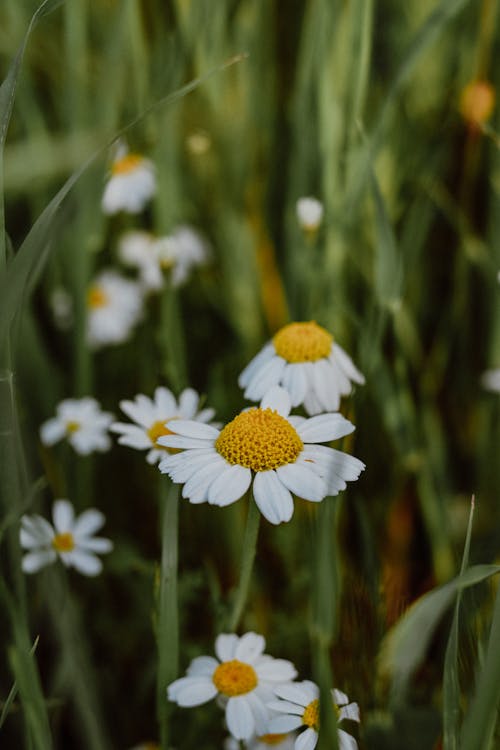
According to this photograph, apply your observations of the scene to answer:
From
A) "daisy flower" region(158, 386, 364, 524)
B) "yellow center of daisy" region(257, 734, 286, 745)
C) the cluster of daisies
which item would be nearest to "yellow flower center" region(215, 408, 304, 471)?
"daisy flower" region(158, 386, 364, 524)

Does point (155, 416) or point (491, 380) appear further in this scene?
point (491, 380)

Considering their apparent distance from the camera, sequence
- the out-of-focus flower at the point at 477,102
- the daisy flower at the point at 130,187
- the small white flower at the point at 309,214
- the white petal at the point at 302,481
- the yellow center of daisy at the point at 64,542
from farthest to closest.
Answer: the daisy flower at the point at 130,187 → the out-of-focus flower at the point at 477,102 → the small white flower at the point at 309,214 → the yellow center of daisy at the point at 64,542 → the white petal at the point at 302,481

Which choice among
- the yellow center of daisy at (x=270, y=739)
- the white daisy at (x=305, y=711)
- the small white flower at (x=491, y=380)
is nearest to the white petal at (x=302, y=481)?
the white daisy at (x=305, y=711)

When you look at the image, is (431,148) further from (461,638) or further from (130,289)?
(461,638)

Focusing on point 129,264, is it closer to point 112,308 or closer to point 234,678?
point 112,308

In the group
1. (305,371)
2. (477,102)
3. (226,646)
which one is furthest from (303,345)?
(477,102)

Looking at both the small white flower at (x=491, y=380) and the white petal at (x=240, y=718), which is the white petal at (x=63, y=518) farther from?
the small white flower at (x=491, y=380)

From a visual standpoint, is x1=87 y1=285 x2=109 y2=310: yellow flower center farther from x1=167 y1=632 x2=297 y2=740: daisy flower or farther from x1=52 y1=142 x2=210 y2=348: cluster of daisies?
x1=167 y1=632 x2=297 y2=740: daisy flower
